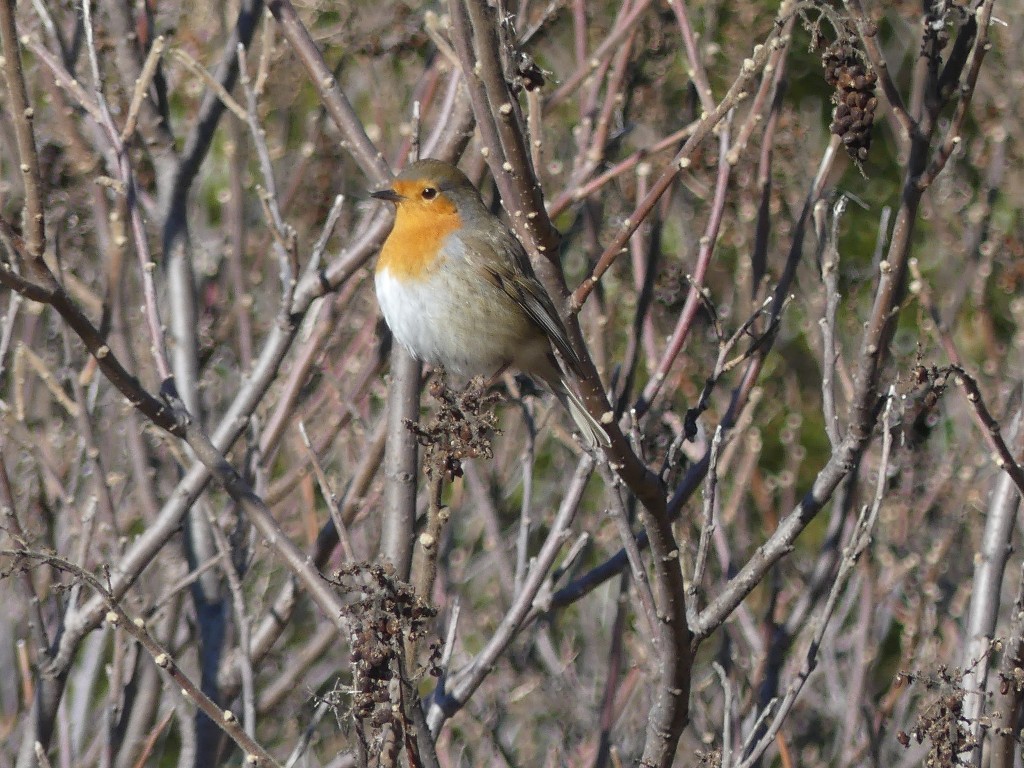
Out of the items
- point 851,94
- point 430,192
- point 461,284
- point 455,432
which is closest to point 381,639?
point 455,432

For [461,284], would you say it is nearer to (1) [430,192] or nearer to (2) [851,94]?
(1) [430,192]

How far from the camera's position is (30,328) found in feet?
15.1

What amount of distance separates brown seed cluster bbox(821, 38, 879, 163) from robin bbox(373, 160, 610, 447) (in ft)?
5.08

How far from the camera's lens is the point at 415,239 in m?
4.21

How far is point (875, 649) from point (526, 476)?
1646 mm

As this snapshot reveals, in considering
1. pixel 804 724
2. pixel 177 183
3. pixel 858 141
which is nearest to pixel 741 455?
pixel 804 724

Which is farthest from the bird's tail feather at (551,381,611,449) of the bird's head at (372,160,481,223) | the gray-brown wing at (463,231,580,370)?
the bird's head at (372,160,481,223)

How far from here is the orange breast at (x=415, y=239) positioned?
4.14 metres

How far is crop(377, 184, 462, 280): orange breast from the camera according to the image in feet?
13.6

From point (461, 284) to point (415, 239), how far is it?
0.78 feet

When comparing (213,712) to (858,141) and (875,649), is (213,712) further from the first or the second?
(875,649)

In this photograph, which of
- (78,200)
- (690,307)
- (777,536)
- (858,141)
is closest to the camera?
(858,141)

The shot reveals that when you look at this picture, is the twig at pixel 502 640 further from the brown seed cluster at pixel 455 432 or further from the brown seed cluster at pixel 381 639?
the brown seed cluster at pixel 381 639

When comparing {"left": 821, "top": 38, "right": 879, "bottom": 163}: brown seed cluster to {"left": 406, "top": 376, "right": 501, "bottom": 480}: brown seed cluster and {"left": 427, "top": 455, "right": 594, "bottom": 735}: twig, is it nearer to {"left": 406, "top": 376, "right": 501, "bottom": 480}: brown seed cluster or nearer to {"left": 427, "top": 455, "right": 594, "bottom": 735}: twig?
{"left": 406, "top": 376, "right": 501, "bottom": 480}: brown seed cluster
